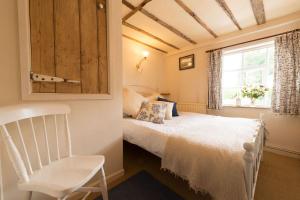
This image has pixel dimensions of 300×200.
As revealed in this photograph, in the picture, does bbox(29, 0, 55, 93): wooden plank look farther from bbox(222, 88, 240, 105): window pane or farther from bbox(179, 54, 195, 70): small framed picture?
bbox(222, 88, 240, 105): window pane

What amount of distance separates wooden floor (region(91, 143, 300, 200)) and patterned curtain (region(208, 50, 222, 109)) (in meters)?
1.25

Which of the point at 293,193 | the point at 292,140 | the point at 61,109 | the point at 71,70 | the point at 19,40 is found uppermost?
the point at 19,40

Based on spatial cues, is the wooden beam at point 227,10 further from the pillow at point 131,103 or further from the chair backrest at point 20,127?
the chair backrest at point 20,127

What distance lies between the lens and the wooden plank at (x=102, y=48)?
1462 mm

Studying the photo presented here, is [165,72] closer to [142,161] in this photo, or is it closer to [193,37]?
[193,37]

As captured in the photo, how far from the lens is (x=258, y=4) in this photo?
2.05m

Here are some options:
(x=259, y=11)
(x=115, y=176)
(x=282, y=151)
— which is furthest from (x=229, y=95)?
(x=115, y=176)

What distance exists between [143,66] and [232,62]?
204 centimetres

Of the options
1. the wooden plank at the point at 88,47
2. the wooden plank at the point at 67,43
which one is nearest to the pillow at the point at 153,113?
the wooden plank at the point at 88,47

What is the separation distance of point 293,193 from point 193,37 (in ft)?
Result: 9.73

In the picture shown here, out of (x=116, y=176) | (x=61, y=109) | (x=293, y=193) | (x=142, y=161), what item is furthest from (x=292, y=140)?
(x=61, y=109)

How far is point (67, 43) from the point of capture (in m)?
1.23

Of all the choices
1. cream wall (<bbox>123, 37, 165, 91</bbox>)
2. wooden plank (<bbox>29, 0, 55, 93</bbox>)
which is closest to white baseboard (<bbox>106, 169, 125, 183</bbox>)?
wooden plank (<bbox>29, 0, 55, 93</bbox>)

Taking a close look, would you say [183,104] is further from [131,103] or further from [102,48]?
Result: [102,48]
